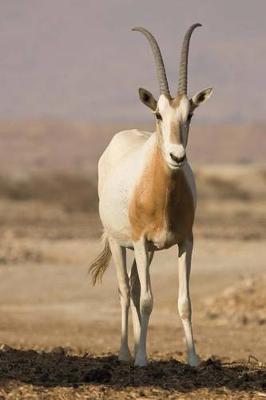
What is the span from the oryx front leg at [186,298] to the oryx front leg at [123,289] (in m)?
1.30

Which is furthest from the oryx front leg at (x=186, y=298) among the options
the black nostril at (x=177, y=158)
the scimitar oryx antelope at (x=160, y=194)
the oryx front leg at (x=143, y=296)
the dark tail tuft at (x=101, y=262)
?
the dark tail tuft at (x=101, y=262)

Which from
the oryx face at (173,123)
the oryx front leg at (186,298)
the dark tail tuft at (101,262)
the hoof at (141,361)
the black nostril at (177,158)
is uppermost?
the oryx face at (173,123)

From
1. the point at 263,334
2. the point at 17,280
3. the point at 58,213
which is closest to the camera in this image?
the point at 263,334

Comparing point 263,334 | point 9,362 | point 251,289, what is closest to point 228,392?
point 9,362

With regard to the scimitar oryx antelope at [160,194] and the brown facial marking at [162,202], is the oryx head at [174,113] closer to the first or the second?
the scimitar oryx antelope at [160,194]

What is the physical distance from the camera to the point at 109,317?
2258 cm

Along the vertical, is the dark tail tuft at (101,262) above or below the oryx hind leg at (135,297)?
above

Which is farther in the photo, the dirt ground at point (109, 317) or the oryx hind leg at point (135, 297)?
the oryx hind leg at point (135, 297)

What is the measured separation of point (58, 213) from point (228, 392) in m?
50.5

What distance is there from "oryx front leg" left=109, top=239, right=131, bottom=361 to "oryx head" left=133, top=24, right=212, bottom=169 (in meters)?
2.03

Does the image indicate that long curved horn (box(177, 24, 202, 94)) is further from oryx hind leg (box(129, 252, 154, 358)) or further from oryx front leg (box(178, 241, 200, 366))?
oryx hind leg (box(129, 252, 154, 358))

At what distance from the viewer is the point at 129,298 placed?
518 inches

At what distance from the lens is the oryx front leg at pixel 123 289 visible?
12.9 metres

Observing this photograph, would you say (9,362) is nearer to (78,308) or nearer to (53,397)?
(53,397)
